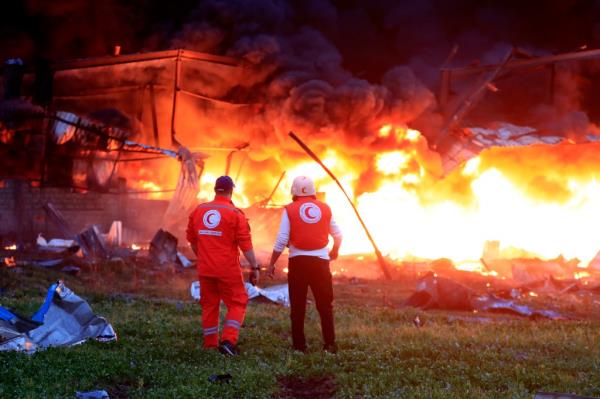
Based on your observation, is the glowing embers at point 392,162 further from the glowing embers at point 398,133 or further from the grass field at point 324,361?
the grass field at point 324,361

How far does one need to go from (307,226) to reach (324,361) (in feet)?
5.66

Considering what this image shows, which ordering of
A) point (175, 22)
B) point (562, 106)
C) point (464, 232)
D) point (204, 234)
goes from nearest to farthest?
point (204, 234), point (464, 232), point (562, 106), point (175, 22)

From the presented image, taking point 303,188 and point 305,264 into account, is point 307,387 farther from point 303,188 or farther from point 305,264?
point 303,188

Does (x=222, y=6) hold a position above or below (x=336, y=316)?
above

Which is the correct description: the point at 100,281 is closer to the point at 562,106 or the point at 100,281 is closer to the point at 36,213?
the point at 36,213

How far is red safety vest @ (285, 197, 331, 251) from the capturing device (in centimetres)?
833

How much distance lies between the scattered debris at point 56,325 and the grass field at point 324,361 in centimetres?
31

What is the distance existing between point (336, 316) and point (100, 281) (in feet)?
22.6

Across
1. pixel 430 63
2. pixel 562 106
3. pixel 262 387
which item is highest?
pixel 430 63

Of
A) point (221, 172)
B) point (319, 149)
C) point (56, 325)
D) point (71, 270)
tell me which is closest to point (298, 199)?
point (56, 325)

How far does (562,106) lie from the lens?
30.6 metres

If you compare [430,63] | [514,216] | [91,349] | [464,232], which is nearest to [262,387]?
[91,349]

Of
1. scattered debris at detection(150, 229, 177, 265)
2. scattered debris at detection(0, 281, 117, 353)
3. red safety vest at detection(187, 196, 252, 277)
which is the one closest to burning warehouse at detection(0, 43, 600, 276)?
scattered debris at detection(150, 229, 177, 265)

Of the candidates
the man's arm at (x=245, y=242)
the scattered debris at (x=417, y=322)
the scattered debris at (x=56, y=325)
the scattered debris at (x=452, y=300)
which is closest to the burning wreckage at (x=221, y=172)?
the scattered debris at (x=452, y=300)
